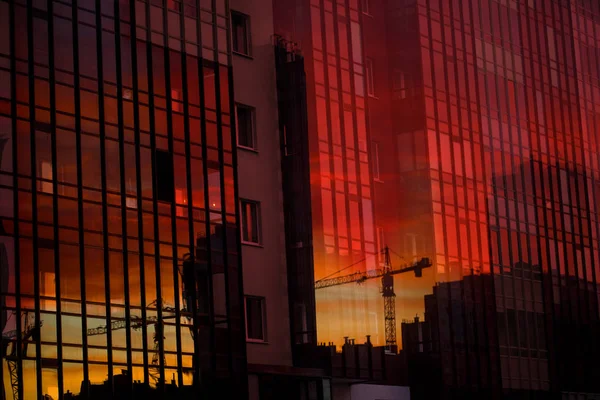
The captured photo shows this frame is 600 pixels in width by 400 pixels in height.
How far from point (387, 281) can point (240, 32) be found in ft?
27.1

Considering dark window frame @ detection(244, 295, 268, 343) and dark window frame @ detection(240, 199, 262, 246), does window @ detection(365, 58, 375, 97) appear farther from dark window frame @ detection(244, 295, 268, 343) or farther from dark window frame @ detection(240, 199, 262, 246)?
dark window frame @ detection(244, 295, 268, 343)

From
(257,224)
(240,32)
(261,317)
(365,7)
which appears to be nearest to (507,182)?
(365,7)

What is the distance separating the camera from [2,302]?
27.8 m

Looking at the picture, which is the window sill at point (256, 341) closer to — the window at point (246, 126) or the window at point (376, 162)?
the window at point (246, 126)

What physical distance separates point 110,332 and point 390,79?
15.8 m

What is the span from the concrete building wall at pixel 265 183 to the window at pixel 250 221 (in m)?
0.14

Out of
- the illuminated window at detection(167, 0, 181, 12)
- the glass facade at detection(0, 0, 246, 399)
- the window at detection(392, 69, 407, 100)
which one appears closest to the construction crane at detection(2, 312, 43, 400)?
the glass facade at detection(0, 0, 246, 399)

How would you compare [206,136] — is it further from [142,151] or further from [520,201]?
[520,201]

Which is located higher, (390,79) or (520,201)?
(390,79)

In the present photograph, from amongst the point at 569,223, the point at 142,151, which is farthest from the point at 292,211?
the point at 569,223

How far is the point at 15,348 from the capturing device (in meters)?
27.8

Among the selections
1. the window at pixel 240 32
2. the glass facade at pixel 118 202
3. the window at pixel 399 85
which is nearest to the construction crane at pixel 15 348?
the glass facade at pixel 118 202

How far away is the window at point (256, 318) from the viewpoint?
35.1 metres

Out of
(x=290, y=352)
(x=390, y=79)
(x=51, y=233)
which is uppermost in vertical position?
(x=390, y=79)
